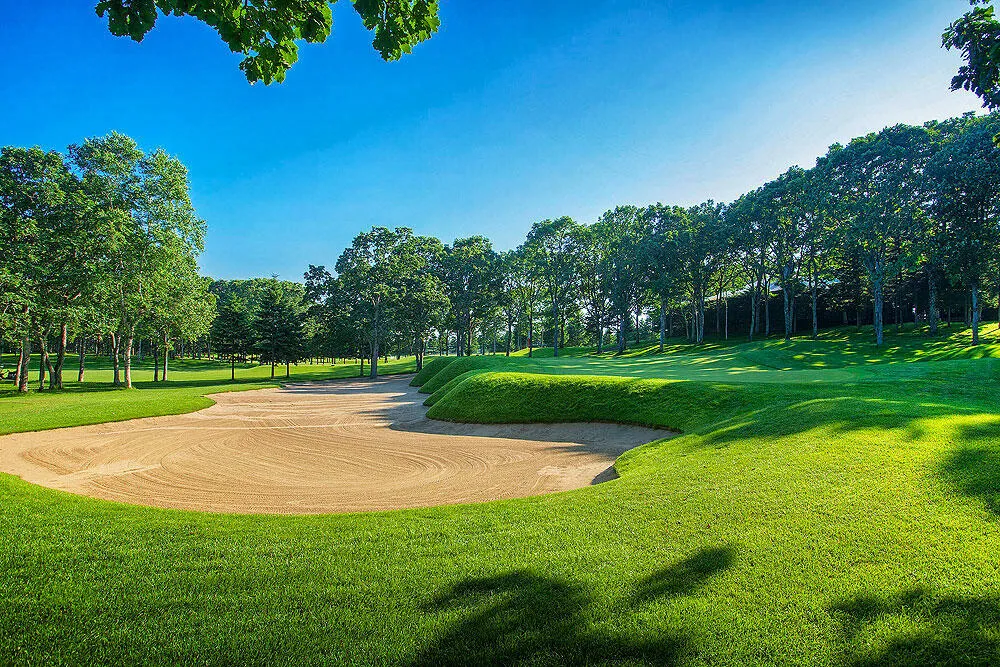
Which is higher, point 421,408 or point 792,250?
point 792,250

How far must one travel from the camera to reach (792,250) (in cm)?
4144

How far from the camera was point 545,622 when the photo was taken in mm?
2947

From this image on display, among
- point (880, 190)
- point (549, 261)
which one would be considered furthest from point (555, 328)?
point (880, 190)

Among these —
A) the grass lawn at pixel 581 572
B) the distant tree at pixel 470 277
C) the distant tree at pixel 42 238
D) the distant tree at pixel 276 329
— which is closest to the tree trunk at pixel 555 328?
the distant tree at pixel 470 277

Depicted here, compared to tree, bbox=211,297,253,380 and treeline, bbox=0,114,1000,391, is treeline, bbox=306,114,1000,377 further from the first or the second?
tree, bbox=211,297,253,380

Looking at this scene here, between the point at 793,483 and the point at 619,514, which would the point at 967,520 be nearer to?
the point at 793,483

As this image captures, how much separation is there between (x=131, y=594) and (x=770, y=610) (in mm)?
4886

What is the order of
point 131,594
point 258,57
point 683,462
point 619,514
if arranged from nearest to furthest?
point 131,594 < point 258,57 < point 619,514 < point 683,462

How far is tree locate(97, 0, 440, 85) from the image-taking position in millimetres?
3787

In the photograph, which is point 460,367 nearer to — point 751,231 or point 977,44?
point 977,44

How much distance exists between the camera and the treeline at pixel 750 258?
27312 millimetres

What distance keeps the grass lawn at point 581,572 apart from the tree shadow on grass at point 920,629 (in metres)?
0.01

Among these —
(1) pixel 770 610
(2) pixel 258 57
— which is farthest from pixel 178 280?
(1) pixel 770 610

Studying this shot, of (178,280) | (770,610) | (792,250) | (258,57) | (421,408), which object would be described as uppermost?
(792,250)
